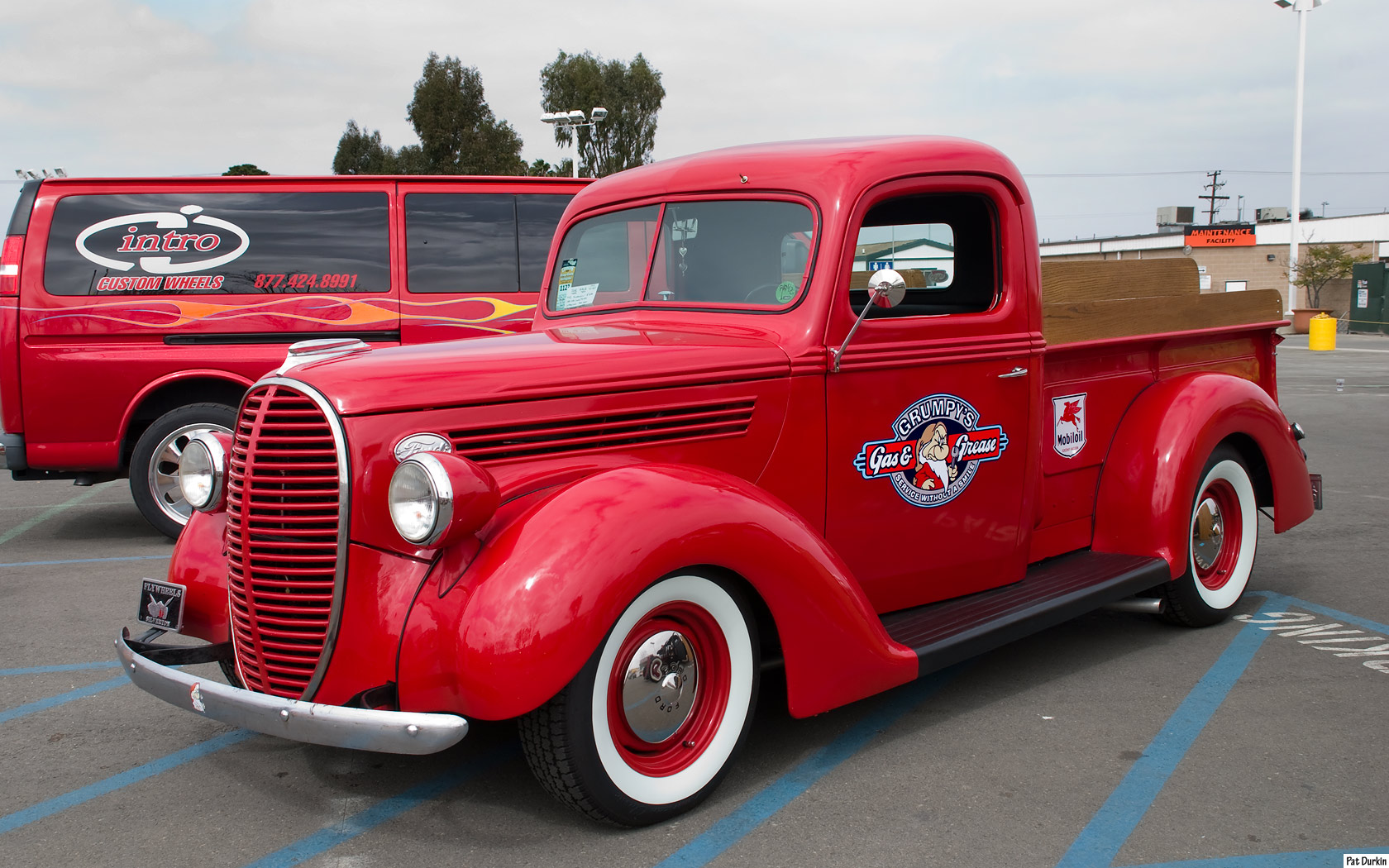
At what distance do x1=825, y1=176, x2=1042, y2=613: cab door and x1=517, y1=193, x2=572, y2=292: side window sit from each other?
3.72 m

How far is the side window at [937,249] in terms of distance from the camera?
12.1 ft

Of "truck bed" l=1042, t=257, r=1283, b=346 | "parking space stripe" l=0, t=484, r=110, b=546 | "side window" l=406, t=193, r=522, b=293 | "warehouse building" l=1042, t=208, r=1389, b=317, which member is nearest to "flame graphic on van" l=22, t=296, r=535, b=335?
"side window" l=406, t=193, r=522, b=293

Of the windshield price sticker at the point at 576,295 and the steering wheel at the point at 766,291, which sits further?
the windshield price sticker at the point at 576,295

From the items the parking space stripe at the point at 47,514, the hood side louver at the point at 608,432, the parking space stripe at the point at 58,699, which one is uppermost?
the hood side louver at the point at 608,432

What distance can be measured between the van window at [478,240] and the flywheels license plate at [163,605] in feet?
13.4

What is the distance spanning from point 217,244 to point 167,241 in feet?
0.96

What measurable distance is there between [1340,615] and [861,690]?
111 inches

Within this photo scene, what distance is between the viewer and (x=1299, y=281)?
36.8 m

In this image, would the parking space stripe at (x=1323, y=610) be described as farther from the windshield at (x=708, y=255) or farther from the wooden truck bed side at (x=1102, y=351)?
the windshield at (x=708, y=255)

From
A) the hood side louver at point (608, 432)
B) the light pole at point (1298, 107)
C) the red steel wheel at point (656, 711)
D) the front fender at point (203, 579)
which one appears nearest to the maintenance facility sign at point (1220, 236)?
the light pole at point (1298, 107)

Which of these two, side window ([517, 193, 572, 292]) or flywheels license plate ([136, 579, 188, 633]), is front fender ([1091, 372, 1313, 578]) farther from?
side window ([517, 193, 572, 292])

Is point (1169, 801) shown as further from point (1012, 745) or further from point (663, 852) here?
point (663, 852)

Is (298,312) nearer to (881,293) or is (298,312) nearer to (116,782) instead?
(116,782)

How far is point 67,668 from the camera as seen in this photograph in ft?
13.9
